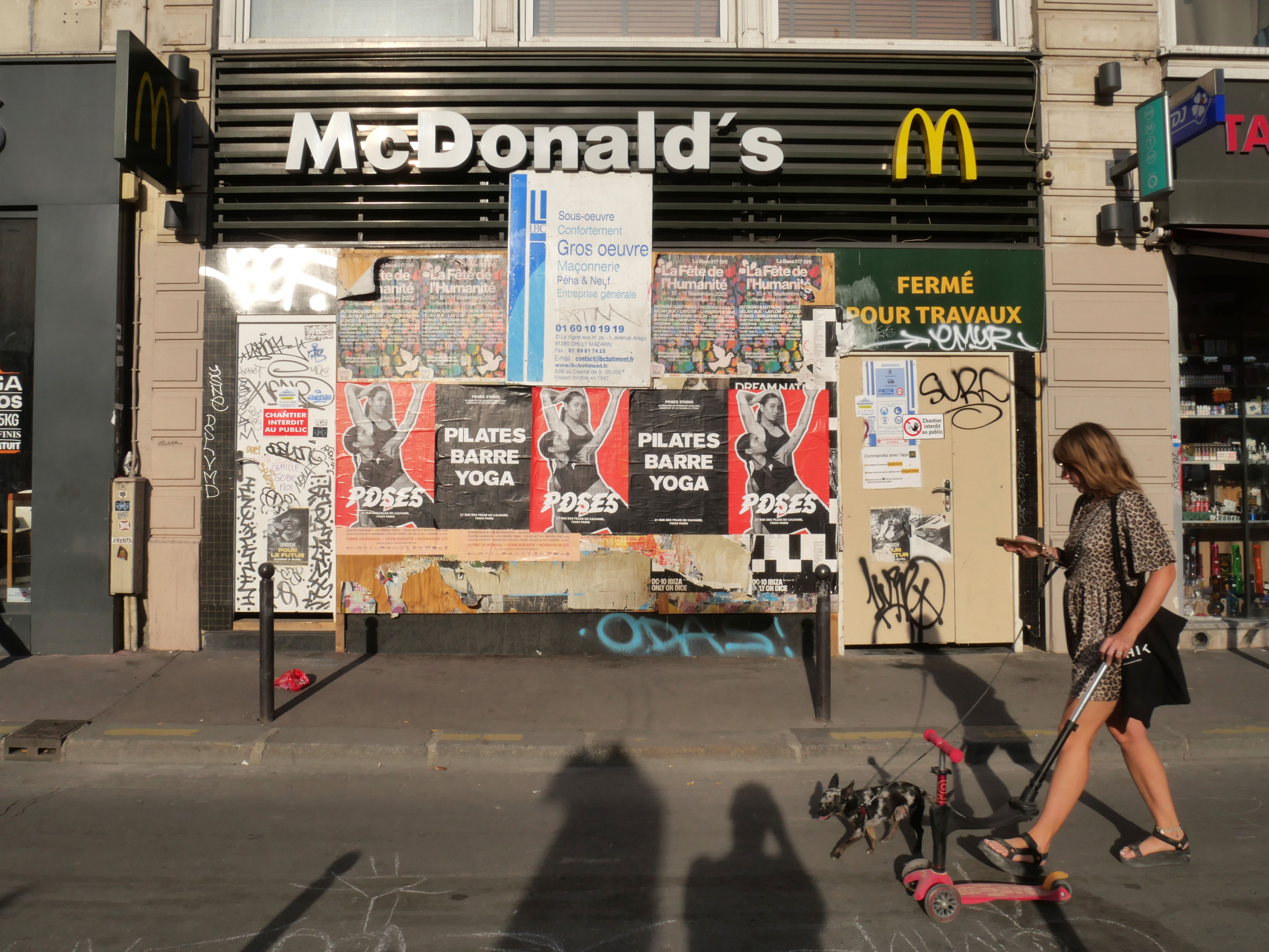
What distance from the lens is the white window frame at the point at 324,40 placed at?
791 cm

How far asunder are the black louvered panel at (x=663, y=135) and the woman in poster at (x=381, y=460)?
1548 millimetres

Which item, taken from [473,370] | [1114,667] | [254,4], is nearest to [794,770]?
[1114,667]

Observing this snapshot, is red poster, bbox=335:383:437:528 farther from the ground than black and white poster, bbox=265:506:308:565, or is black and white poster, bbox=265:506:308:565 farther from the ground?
red poster, bbox=335:383:437:528

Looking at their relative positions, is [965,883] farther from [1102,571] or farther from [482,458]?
[482,458]

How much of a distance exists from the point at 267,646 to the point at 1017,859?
16.1 feet

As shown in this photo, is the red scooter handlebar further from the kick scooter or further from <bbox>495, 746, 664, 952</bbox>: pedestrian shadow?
<bbox>495, 746, 664, 952</bbox>: pedestrian shadow

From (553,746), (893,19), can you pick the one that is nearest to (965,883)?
(553,746)

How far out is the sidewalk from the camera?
5.38m

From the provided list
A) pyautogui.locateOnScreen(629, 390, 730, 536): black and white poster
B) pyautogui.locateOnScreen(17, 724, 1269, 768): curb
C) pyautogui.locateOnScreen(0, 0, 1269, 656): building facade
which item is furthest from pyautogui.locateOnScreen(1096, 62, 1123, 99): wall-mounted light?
pyautogui.locateOnScreen(17, 724, 1269, 768): curb

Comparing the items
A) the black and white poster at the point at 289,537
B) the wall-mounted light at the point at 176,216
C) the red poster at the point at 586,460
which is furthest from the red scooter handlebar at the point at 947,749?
the wall-mounted light at the point at 176,216

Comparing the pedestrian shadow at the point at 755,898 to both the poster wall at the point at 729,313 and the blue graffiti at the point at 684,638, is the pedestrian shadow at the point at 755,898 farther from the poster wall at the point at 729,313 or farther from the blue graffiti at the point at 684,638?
the poster wall at the point at 729,313

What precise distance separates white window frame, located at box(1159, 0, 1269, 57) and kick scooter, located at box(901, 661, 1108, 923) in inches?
295

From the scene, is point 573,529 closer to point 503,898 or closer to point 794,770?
point 794,770

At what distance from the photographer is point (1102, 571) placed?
390 centimetres
